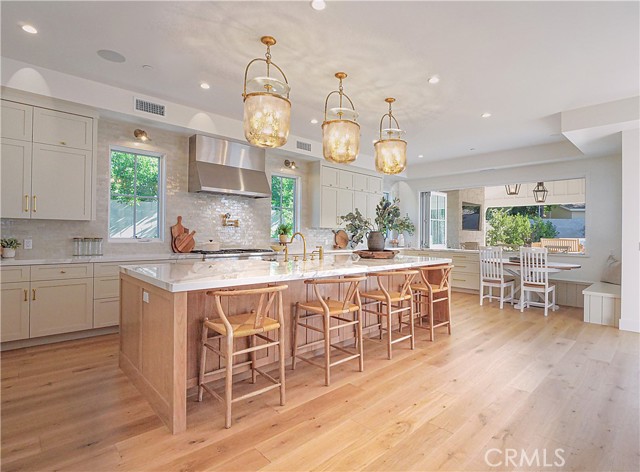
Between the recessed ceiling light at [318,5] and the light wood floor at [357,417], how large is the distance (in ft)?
9.27

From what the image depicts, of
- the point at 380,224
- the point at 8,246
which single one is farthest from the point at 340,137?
the point at 8,246

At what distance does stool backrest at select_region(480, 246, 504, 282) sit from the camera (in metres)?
5.67

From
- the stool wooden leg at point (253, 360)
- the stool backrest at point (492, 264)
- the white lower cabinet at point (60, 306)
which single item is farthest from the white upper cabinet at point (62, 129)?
the stool backrest at point (492, 264)

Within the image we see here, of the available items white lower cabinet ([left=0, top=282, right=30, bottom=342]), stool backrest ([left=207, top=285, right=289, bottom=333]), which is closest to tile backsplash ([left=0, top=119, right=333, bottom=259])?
white lower cabinet ([left=0, top=282, right=30, bottom=342])

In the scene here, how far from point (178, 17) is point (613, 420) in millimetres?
4177

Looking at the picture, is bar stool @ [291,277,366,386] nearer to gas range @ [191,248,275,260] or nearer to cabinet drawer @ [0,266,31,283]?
gas range @ [191,248,275,260]

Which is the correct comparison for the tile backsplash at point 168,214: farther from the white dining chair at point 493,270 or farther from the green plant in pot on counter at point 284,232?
the white dining chair at point 493,270

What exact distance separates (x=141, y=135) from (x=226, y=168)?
1165 millimetres

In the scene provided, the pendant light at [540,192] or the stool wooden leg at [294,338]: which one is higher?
the pendant light at [540,192]

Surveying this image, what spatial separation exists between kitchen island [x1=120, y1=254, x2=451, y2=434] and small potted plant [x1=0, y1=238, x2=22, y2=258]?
1.75 metres

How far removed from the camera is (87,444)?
1.89m

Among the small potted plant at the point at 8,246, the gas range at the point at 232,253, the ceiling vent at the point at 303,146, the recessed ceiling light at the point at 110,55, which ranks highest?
the recessed ceiling light at the point at 110,55

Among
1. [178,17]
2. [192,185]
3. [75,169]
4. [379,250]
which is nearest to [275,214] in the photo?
[192,185]

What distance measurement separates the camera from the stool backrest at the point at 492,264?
567 cm
